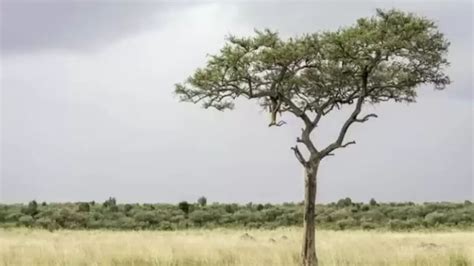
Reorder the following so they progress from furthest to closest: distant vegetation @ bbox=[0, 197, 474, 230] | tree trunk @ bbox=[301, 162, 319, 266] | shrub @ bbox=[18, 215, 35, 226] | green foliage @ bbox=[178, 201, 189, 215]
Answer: green foliage @ bbox=[178, 201, 189, 215] < distant vegetation @ bbox=[0, 197, 474, 230] < shrub @ bbox=[18, 215, 35, 226] < tree trunk @ bbox=[301, 162, 319, 266]

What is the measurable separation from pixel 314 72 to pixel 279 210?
3526 centimetres

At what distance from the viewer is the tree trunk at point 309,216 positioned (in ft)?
60.2

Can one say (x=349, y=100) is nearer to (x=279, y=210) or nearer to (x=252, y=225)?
(x=252, y=225)

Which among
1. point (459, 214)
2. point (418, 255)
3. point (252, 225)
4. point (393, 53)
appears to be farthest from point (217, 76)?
point (459, 214)

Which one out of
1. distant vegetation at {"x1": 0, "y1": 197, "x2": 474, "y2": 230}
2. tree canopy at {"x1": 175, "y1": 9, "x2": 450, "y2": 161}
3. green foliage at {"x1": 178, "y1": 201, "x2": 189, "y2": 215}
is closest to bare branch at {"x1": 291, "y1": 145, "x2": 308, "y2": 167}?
tree canopy at {"x1": 175, "y1": 9, "x2": 450, "y2": 161}

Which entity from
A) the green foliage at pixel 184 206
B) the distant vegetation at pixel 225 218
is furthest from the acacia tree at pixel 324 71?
the green foliage at pixel 184 206

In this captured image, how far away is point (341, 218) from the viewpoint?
164 ft

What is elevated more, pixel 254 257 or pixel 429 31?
pixel 429 31

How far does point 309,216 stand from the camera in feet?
61.5

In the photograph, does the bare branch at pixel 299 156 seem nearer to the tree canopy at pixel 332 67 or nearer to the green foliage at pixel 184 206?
the tree canopy at pixel 332 67

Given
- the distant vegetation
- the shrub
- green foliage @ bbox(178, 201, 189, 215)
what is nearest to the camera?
the shrub

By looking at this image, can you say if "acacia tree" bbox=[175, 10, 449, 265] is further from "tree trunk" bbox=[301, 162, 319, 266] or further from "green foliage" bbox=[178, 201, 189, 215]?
"green foliage" bbox=[178, 201, 189, 215]

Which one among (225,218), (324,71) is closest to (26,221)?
(225,218)

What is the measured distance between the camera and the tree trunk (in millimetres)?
18359
